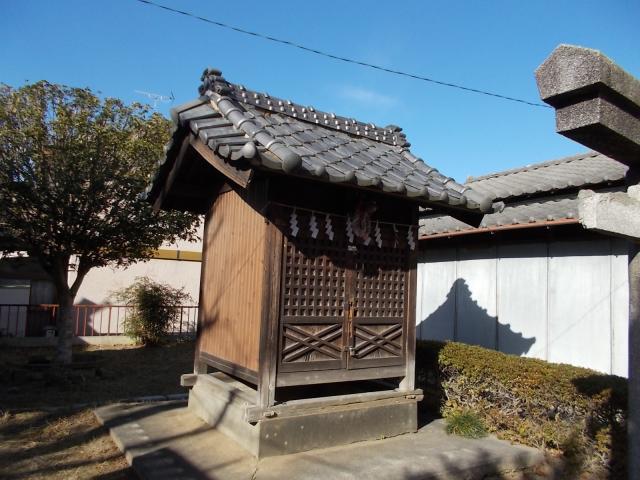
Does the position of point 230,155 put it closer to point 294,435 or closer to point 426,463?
point 294,435

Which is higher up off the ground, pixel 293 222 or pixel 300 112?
pixel 300 112

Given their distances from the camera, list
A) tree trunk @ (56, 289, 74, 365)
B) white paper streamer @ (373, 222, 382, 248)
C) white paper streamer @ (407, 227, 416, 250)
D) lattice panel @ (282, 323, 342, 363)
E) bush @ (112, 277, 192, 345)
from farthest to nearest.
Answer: bush @ (112, 277, 192, 345) < tree trunk @ (56, 289, 74, 365) < white paper streamer @ (407, 227, 416, 250) < white paper streamer @ (373, 222, 382, 248) < lattice panel @ (282, 323, 342, 363)

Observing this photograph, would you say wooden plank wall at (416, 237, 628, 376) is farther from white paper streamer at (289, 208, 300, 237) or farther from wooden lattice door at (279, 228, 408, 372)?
white paper streamer at (289, 208, 300, 237)

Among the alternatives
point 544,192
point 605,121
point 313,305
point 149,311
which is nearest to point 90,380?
point 149,311

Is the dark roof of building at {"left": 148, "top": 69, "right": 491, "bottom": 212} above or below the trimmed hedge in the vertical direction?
above

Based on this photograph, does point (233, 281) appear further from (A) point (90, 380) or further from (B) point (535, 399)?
(A) point (90, 380)

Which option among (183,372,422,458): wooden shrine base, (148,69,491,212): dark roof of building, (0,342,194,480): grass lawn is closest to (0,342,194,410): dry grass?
(0,342,194,480): grass lawn

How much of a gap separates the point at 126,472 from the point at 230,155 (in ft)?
11.2

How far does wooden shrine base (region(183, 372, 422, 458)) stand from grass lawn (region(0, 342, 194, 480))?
1.18 meters

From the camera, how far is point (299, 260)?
5.51 m

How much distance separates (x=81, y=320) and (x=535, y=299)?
1351 centimetres

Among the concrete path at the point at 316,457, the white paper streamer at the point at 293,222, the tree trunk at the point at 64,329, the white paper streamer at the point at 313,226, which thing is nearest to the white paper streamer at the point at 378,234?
the white paper streamer at the point at 313,226

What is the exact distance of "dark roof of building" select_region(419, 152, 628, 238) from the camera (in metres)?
7.49

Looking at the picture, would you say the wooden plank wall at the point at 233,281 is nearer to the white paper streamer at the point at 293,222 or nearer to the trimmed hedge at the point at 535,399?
the white paper streamer at the point at 293,222
